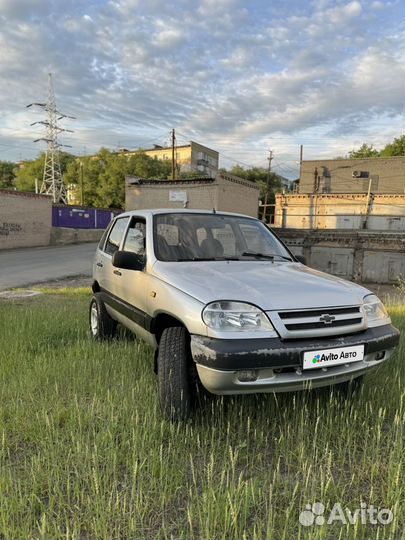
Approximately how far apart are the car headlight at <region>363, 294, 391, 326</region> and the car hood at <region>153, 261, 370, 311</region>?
0.07 m

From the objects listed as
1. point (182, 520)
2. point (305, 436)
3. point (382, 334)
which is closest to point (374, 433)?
point (305, 436)

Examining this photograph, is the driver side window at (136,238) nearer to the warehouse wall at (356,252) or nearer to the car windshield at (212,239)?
the car windshield at (212,239)

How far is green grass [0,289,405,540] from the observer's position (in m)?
2.07

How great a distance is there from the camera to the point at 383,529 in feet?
6.73

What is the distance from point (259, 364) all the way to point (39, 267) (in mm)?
14181

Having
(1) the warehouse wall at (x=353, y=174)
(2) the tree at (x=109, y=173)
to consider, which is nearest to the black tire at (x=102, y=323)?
(1) the warehouse wall at (x=353, y=174)

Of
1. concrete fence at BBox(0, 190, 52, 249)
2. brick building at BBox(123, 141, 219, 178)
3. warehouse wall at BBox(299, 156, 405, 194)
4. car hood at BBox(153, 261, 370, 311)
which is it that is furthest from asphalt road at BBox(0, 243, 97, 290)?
brick building at BBox(123, 141, 219, 178)

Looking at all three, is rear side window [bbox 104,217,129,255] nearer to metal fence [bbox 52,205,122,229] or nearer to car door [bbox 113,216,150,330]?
car door [bbox 113,216,150,330]

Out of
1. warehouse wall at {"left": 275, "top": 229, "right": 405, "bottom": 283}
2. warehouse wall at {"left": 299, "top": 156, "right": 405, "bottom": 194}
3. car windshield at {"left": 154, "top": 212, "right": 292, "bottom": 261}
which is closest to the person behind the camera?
car windshield at {"left": 154, "top": 212, "right": 292, "bottom": 261}

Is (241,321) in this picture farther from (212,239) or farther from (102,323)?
(102,323)

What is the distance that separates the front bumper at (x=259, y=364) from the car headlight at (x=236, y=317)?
0.30 ft

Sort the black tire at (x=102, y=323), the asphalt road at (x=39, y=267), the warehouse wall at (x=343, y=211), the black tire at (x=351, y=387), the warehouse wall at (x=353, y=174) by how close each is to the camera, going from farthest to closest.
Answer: the warehouse wall at (x=353, y=174)
the warehouse wall at (x=343, y=211)
the asphalt road at (x=39, y=267)
the black tire at (x=102, y=323)
the black tire at (x=351, y=387)

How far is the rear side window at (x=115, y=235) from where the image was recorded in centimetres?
477

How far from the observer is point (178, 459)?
2.62 metres
